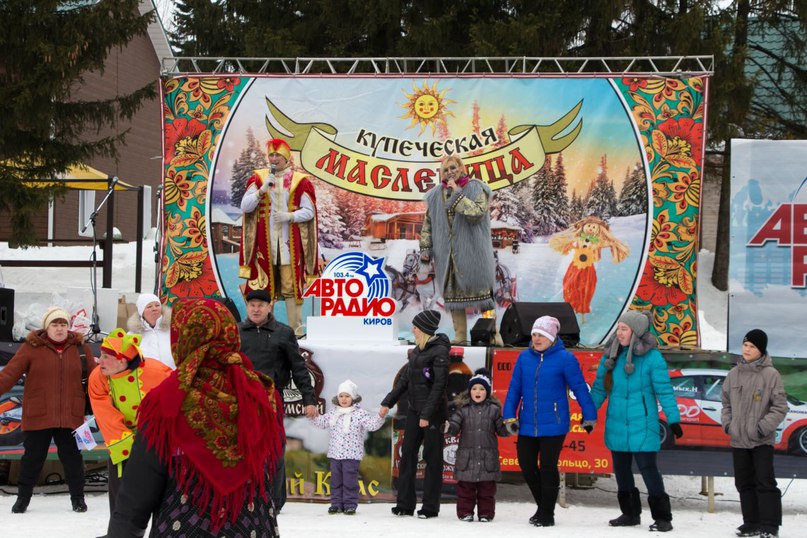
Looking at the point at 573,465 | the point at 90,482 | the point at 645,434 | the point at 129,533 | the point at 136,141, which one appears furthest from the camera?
the point at 136,141

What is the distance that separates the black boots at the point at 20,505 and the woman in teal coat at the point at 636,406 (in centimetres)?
375

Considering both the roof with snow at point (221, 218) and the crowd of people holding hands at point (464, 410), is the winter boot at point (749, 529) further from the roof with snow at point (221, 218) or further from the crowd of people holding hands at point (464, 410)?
the roof with snow at point (221, 218)

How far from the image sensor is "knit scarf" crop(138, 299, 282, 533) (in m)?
2.96

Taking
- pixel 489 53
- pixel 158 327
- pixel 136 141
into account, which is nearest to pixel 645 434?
pixel 158 327

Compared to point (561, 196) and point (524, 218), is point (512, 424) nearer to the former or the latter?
point (524, 218)

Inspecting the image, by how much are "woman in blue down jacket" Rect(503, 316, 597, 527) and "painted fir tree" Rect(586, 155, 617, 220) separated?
373 cm

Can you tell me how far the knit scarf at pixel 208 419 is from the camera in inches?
116

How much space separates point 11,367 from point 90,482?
1.63 metres

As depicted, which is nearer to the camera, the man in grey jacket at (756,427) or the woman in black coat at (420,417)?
the man in grey jacket at (756,427)

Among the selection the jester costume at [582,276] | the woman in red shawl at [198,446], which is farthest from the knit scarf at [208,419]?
the jester costume at [582,276]

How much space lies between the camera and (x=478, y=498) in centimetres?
748

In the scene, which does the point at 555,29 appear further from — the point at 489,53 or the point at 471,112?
the point at 471,112

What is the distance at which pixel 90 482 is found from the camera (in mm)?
8789

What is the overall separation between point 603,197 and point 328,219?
262 cm
